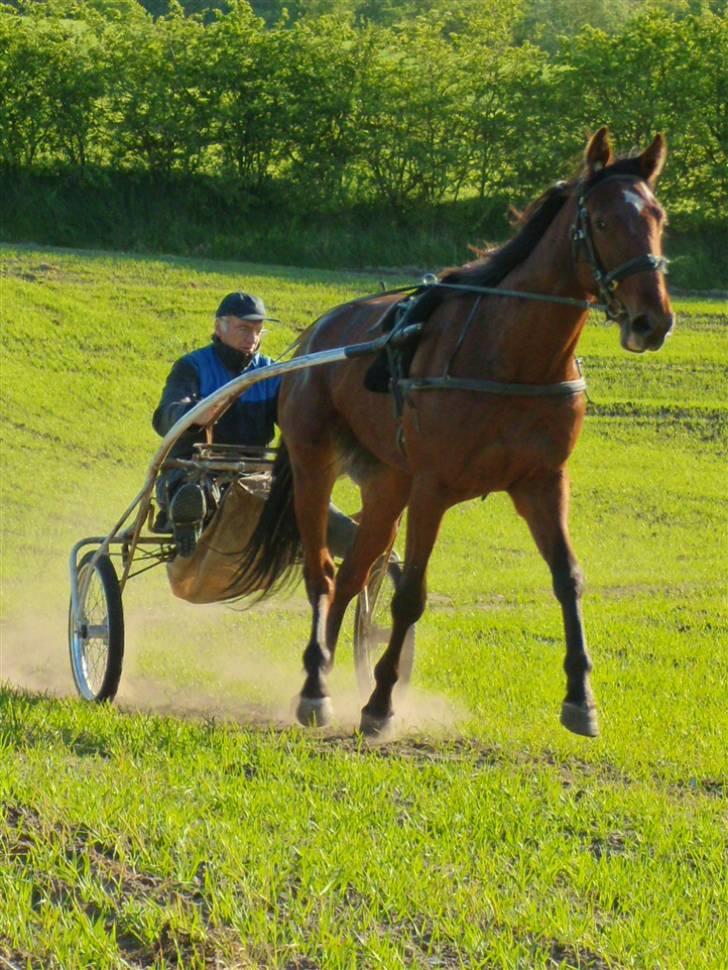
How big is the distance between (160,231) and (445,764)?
2210 cm

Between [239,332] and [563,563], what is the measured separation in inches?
91.5

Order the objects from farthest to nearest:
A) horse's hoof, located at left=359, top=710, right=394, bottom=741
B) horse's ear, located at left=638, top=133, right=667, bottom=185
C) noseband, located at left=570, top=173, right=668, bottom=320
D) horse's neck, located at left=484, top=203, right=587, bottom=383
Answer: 1. horse's hoof, located at left=359, top=710, right=394, bottom=741
2. horse's neck, located at left=484, top=203, right=587, bottom=383
3. horse's ear, located at left=638, top=133, right=667, bottom=185
4. noseband, located at left=570, top=173, right=668, bottom=320

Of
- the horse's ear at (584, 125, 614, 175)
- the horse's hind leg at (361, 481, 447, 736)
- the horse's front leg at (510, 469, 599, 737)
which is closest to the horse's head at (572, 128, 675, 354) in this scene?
the horse's ear at (584, 125, 614, 175)

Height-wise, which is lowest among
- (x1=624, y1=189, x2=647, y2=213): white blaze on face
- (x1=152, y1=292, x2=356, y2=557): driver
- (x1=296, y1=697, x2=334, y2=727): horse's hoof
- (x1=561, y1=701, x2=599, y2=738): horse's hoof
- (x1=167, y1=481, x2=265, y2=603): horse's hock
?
(x1=296, y1=697, x2=334, y2=727): horse's hoof

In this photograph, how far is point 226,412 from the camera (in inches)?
324

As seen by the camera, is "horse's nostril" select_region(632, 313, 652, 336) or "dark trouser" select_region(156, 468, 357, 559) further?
"dark trouser" select_region(156, 468, 357, 559)

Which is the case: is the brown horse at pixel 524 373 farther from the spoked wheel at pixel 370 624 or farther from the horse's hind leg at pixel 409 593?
the spoked wheel at pixel 370 624

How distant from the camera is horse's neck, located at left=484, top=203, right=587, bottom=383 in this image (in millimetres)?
6148

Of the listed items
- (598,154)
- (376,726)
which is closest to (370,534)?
(376,726)

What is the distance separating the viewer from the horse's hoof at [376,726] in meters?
6.66

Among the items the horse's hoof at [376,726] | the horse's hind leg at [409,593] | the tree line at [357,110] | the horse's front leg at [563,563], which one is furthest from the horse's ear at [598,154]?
the tree line at [357,110]

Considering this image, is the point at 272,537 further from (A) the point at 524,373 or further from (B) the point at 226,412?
(A) the point at 524,373

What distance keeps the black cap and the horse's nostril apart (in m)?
2.73

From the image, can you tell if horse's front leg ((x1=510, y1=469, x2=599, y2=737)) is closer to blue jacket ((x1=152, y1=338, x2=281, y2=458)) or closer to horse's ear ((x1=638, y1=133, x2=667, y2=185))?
horse's ear ((x1=638, y1=133, x2=667, y2=185))
